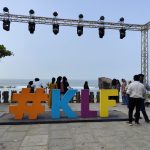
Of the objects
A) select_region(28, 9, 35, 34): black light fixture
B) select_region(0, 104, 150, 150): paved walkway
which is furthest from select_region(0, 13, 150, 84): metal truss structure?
select_region(0, 104, 150, 150): paved walkway

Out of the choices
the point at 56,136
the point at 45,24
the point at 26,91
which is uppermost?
the point at 45,24

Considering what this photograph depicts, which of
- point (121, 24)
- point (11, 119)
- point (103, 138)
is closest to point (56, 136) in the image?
point (103, 138)

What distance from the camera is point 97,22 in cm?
2591

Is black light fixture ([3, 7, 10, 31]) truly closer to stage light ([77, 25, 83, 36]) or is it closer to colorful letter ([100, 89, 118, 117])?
stage light ([77, 25, 83, 36])

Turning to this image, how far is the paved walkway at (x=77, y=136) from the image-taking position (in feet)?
30.2

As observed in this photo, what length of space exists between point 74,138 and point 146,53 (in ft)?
59.1

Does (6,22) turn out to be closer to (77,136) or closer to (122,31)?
(122,31)

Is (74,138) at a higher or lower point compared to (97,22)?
lower

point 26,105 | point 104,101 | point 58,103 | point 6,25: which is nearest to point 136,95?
point 104,101

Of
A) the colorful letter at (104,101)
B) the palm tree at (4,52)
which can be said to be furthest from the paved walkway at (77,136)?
the palm tree at (4,52)

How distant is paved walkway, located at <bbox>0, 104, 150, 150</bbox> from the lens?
9203 mm

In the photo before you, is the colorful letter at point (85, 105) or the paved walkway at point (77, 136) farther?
the colorful letter at point (85, 105)

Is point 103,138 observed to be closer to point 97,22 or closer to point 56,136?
point 56,136

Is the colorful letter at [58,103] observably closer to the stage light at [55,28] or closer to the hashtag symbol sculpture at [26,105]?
the hashtag symbol sculpture at [26,105]
